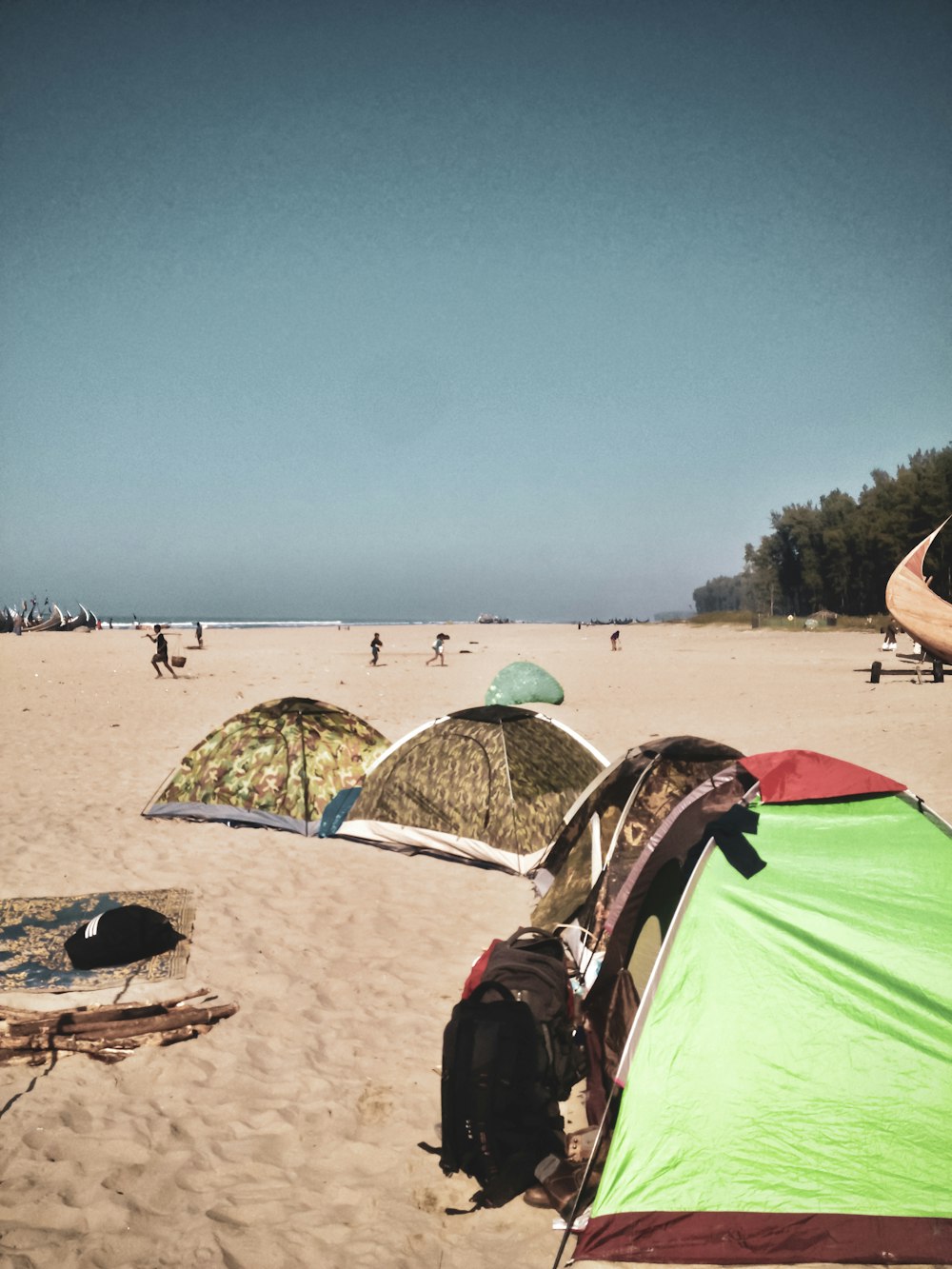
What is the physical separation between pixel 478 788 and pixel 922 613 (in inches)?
283

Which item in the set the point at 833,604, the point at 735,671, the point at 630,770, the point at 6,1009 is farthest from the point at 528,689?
the point at 833,604

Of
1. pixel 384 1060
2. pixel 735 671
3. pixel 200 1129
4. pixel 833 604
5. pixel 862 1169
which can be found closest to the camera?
pixel 862 1169

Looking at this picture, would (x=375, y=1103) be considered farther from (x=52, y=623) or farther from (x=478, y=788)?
(x=52, y=623)

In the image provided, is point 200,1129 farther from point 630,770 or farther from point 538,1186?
point 630,770

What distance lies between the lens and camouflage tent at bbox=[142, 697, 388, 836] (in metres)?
10.2

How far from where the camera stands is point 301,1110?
15.2 feet

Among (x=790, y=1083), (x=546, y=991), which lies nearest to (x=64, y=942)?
(x=546, y=991)

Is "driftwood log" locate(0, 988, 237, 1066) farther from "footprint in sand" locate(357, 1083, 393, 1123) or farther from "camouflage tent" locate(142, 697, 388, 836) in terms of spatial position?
"camouflage tent" locate(142, 697, 388, 836)

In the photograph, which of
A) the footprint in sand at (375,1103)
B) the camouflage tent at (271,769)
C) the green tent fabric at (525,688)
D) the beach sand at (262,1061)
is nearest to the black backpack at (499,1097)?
the beach sand at (262,1061)

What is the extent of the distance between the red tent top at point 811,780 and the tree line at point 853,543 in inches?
2015

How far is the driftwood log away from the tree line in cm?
5291

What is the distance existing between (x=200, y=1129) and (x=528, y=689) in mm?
19732

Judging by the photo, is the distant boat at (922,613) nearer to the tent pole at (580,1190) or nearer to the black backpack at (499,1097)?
the tent pole at (580,1190)

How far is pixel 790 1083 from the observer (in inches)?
144
